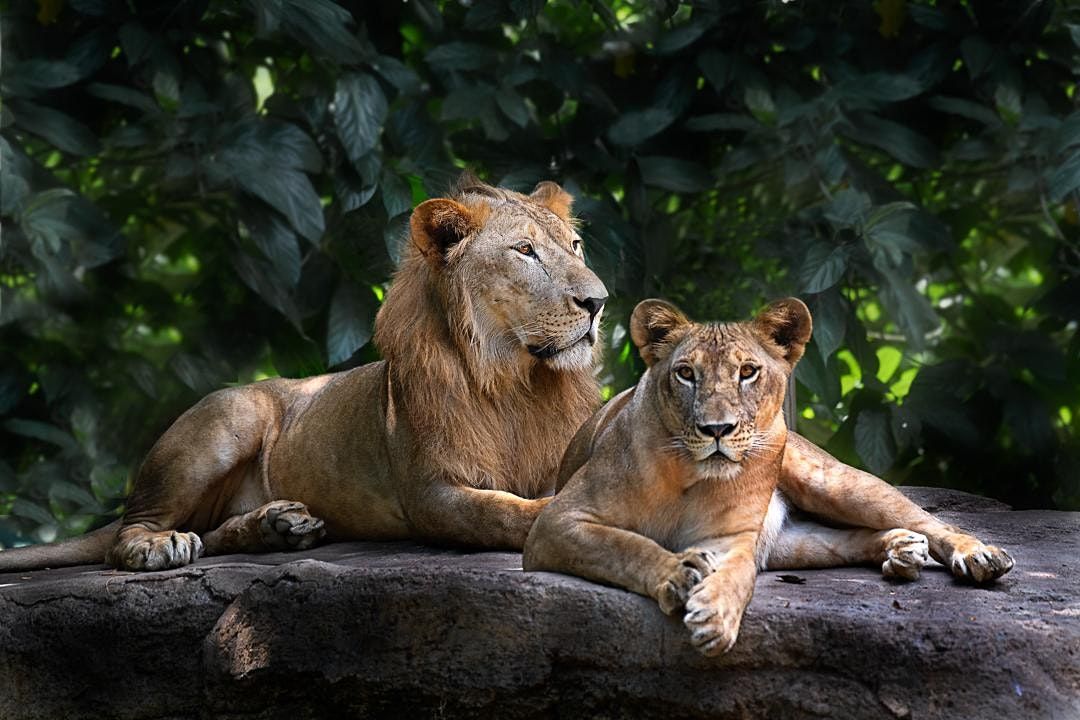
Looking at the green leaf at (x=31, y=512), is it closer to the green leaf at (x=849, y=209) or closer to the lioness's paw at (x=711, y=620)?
the green leaf at (x=849, y=209)

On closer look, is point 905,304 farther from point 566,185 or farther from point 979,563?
point 979,563

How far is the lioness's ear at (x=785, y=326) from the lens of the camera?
3877 millimetres

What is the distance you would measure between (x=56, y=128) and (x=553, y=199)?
116 inches

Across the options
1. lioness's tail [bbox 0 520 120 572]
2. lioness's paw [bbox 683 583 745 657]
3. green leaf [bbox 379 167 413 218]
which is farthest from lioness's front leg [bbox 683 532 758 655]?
green leaf [bbox 379 167 413 218]

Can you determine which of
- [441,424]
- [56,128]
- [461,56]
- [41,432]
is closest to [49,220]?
[56,128]

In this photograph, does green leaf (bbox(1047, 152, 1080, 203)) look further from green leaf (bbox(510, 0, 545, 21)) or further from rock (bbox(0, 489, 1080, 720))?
green leaf (bbox(510, 0, 545, 21))

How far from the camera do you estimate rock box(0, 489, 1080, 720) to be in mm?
3252

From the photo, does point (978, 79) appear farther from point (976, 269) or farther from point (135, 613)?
point (135, 613)

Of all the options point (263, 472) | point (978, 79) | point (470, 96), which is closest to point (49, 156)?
point (470, 96)

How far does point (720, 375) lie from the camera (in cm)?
361

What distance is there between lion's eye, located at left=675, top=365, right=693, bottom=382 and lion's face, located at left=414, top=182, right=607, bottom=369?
90 centimetres

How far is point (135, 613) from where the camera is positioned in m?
3.97

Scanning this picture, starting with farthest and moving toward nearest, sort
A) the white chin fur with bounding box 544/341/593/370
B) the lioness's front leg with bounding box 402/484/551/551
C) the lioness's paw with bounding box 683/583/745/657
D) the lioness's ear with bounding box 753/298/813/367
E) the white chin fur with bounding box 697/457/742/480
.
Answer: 1. the white chin fur with bounding box 544/341/593/370
2. the lioness's front leg with bounding box 402/484/551/551
3. the lioness's ear with bounding box 753/298/813/367
4. the white chin fur with bounding box 697/457/742/480
5. the lioness's paw with bounding box 683/583/745/657

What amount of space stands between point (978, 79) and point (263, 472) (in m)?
4.23
